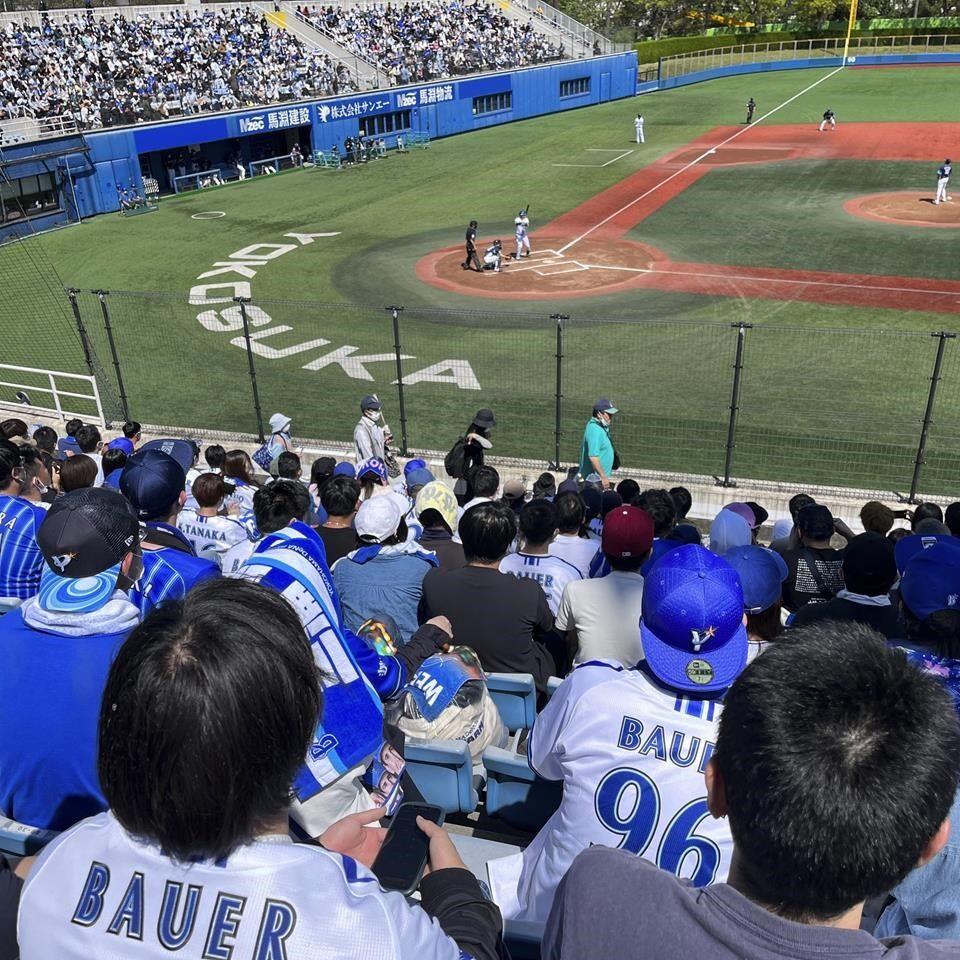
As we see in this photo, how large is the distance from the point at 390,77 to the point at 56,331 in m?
31.2

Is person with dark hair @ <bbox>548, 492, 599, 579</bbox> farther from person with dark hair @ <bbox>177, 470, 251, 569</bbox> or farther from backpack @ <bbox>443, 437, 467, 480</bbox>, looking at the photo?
backpack @ <bbox>443, 437, 467, 480</bbox>

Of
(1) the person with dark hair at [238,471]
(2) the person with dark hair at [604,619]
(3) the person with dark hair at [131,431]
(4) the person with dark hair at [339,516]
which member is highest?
(2) the person with dark hair at [604,619]

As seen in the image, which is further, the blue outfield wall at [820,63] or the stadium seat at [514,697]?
the blue outfield wall at [820,63]

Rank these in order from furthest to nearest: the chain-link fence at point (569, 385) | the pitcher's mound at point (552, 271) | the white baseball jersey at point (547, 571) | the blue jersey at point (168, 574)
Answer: the pitcher's mound at point (552, 271), the chain-link fence at point (569, 385), the white baseball jersey at point (547, 571), the blue jersey at point (168, 574)

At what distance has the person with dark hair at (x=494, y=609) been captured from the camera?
16.9 ft

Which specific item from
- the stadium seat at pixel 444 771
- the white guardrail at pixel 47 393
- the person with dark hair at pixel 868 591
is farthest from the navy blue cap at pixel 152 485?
the white guardrail at pixel 47 393

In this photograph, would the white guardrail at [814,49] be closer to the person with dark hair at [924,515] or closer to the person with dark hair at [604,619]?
the person with dark hair at [924,515]

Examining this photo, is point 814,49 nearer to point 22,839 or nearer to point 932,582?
point 932,582

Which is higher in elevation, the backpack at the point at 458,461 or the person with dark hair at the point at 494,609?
the person with dark hair at the point at 494,609

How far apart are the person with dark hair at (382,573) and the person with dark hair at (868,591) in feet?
7.67

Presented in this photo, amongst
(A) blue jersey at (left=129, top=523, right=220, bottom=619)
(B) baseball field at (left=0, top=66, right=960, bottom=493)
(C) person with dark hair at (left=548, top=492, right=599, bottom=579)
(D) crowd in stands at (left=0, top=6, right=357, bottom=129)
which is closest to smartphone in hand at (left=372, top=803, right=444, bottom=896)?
(A) blue jersey at (left=129, top=523, right=220, bottom=619)

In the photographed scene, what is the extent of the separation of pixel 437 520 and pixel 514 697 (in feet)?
7.41

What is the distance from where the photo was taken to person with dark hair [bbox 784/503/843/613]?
21.8 ft

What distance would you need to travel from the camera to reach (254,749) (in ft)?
5.96
